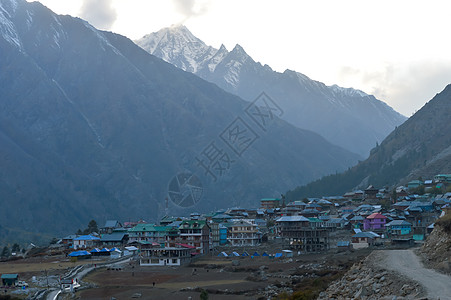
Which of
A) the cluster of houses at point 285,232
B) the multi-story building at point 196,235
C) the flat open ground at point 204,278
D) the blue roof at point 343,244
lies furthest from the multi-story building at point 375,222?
the multi-story building at point 196,235

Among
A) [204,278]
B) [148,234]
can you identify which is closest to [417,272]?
[204,278]

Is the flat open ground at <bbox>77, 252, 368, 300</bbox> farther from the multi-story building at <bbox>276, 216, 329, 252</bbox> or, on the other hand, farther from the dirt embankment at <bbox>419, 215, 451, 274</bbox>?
the dirt embankment at <bbox>419, 215, 451, 274</bbox>

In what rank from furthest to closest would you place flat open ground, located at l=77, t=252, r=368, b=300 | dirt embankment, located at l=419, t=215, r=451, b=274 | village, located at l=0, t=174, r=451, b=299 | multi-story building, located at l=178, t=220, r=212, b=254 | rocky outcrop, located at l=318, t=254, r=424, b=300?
1. multi-story building, located at l=178, t=220, r=212, b=254
2. village, located at l=0, t=174, r=451, b=299
3. flat open ground, located at l=77, t=252, r=368, b=300
4. dirt embankment, located at l=419, t=215, r=451, b=274
5. rocky outcrop, located at l=318, t=254, r=424, b=300

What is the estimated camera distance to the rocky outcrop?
30.0 meters

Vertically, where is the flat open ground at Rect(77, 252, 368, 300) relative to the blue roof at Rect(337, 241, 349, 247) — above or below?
below

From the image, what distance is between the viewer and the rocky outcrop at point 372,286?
30047 mm

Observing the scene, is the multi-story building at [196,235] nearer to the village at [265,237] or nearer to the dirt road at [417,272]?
the village at [265,237]

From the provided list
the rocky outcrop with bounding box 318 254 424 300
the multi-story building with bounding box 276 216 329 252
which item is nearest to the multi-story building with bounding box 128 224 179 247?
the multi-story building with bounding box 276 216 329 252

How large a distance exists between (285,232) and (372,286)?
260 ft

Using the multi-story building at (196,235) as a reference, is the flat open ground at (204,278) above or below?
below

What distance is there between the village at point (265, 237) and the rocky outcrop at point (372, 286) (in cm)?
4432

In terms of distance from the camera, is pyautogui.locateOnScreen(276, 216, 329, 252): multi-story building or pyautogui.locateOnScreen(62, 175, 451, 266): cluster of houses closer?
pyautogui.locateOnScreen(62, 175, 451, 266): cluster of houses

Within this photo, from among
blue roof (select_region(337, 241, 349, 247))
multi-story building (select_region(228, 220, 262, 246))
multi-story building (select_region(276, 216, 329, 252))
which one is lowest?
blue roof (select_region(337, 241, 349, 247))

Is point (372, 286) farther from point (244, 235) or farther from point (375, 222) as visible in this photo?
point (244, 235)
